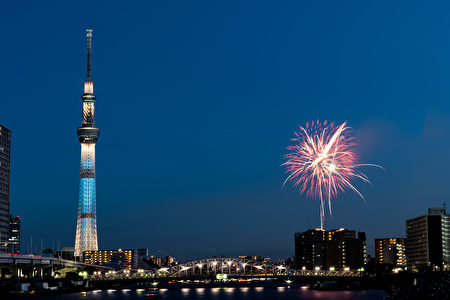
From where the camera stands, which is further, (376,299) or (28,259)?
(28,259)

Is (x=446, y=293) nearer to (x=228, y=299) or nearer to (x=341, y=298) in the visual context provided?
(x=341, y=298)

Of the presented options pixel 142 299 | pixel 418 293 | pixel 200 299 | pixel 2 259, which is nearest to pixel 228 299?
pixel 200 299

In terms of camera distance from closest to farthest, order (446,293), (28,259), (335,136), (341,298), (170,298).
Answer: (335,136) → (446,293) → (341,298) → (170,298) → (28,259)

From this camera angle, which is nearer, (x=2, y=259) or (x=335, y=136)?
(x=335, y=136)

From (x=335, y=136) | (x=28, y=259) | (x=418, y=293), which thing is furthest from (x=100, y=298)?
(x=335, y=136)

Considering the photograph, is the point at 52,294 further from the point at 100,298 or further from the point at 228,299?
the point at 228,299

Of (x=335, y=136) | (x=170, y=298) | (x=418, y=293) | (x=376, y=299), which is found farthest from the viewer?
(x=170, y=298)

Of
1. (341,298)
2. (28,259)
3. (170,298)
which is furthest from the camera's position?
(28,259)

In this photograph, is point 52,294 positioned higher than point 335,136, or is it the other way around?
point 335,136

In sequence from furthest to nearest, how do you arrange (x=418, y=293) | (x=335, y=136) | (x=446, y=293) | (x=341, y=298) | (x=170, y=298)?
(x=170, y=298) < (x=341, y=298) < (x=418, y=293) < (x=446, y=293) < (x=335, y=136)

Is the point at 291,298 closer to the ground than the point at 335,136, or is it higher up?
closer to the ground
